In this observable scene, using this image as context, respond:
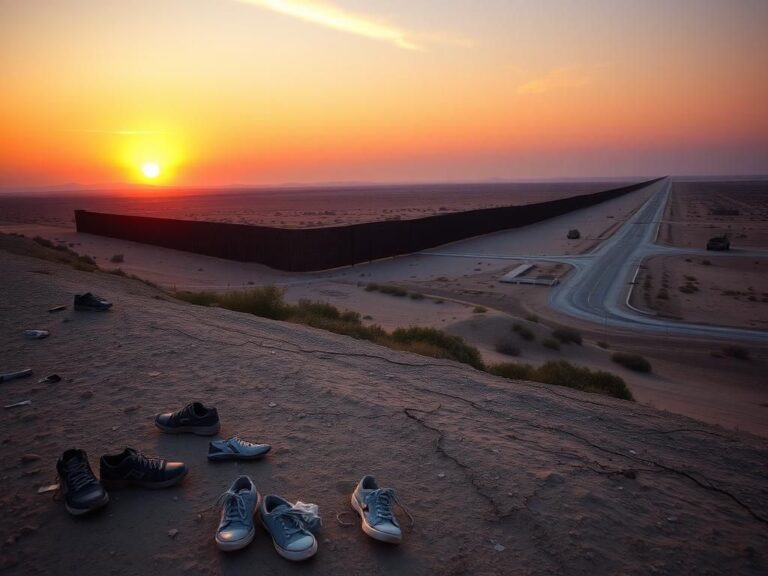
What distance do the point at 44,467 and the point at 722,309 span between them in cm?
2154

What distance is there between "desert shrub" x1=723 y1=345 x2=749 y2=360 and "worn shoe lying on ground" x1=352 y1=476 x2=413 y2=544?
536 inches

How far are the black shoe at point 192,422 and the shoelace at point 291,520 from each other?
162 centimetres

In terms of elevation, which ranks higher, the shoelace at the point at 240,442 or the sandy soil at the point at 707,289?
the shoelace at the point at 240,442

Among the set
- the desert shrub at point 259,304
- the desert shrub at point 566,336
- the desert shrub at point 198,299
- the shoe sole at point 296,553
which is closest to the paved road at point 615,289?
the desert shrub at point 566,336

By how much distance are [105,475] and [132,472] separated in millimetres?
181

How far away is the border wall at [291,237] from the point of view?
25531 millimetres

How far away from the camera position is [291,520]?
3318 millimetres

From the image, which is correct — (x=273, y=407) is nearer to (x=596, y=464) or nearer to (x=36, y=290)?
(x=596, y=464)

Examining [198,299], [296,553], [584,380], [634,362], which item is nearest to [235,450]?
[296,553]

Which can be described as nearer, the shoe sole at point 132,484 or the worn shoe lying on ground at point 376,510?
the worn shoe lying on ground at point 376,510

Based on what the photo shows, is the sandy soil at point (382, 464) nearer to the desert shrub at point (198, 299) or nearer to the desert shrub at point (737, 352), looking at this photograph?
the desert shrub at point (198, 299)

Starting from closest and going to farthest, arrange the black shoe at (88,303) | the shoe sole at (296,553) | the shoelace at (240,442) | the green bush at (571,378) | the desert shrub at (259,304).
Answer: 1. the shoe sole at (296,553)
2. the shoelace at (240,442)
3. the black shoe at (88,303)
4. the green bush at (571,378)
5. the desert shrub at (259,304)

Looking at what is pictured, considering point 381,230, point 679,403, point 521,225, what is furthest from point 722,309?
point 521,225

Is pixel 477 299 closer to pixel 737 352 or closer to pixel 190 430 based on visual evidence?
pixel 737 352
